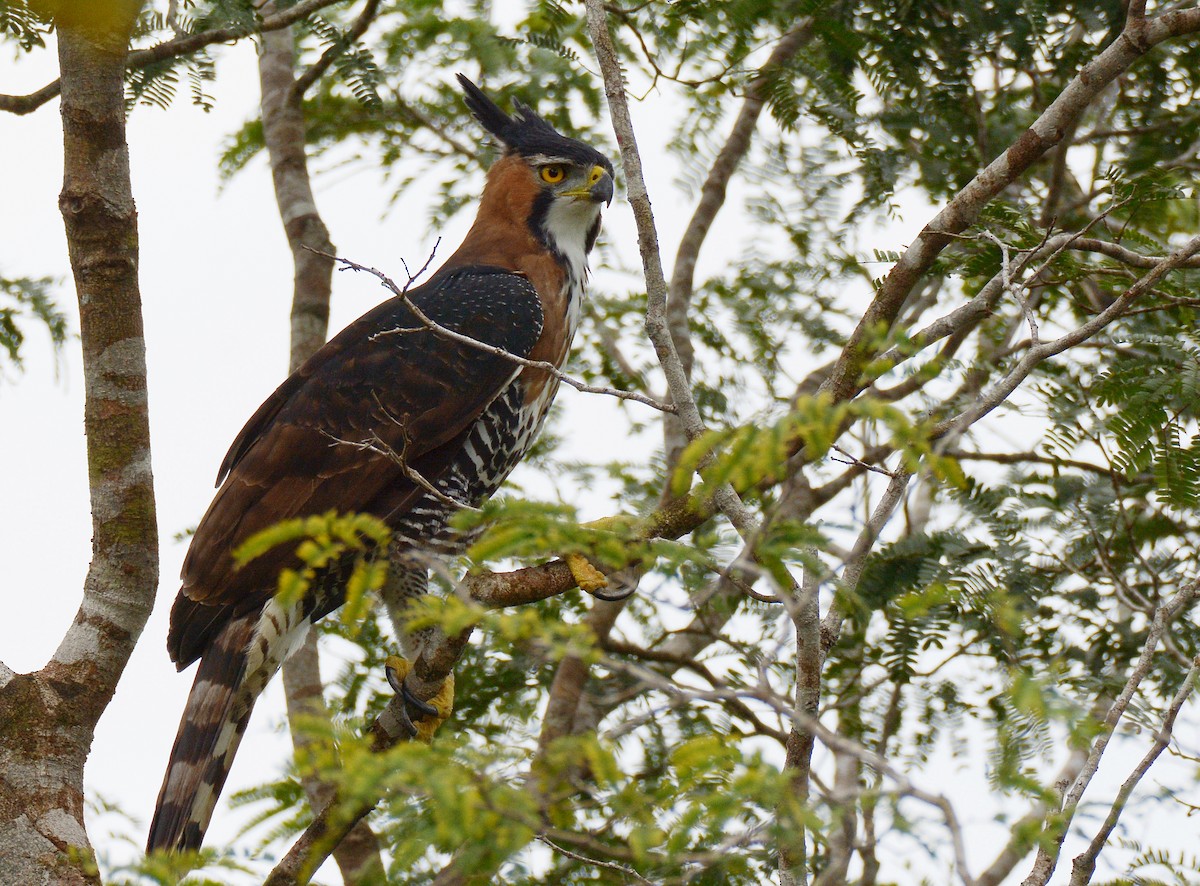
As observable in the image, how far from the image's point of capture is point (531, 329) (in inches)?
163

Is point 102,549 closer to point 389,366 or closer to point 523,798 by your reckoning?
point 389,366

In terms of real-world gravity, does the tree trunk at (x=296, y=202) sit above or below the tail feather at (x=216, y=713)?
above

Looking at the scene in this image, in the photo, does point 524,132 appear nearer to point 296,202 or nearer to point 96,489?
point 296,202

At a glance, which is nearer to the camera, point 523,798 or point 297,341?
point 523,798

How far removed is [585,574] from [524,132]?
2124 mm

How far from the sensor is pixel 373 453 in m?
3.81

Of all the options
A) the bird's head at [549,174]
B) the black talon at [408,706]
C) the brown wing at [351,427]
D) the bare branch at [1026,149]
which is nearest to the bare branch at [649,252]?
Result: the bare branch at [1026,149]

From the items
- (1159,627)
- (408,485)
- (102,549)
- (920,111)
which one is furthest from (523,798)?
(920,111)

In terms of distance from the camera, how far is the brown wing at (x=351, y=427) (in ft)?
11.9

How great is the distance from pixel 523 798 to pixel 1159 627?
152 cm

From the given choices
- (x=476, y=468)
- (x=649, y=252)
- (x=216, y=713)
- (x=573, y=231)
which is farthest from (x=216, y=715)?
(x=573, y=231)

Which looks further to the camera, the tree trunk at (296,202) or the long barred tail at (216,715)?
the tree trunk at (296,202)

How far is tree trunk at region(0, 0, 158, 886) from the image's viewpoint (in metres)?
2.75

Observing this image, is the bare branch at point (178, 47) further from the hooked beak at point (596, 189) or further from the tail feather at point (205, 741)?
the tail feather at point (205, 741)
